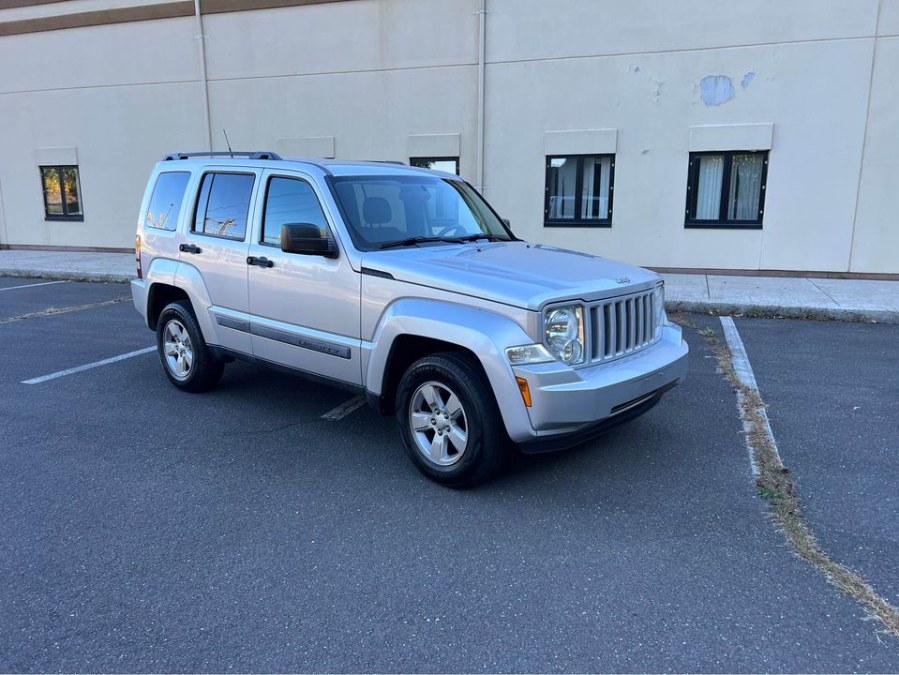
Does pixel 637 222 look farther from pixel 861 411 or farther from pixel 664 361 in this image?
pixel 664 361

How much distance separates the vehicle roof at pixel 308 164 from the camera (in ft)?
16.2

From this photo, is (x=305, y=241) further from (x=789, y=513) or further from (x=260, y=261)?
(x=789, y=513)

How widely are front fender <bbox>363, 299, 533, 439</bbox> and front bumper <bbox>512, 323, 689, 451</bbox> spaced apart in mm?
83

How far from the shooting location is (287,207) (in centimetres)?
493

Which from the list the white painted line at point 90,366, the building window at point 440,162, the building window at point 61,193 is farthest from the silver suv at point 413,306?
the building window at point 61,193

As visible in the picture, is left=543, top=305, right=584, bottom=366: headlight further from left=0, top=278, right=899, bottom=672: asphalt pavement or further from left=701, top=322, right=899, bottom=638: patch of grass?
left=701, top=322, right=899, bottom=638: patch of grass

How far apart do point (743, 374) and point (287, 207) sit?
182 inches

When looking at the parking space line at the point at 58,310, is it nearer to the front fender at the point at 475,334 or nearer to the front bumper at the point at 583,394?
the front fender at the point at 475,334

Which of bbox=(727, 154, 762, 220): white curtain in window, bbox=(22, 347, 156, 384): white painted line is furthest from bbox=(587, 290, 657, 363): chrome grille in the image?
bbox=(727, 154, 762, 220): white curtain in window

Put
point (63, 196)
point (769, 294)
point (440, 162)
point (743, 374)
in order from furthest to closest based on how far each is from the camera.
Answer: point (63, 196) < point (440, 162) < point (769, 294) < point (743, 374)

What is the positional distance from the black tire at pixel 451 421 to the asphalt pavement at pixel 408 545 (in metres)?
0.17

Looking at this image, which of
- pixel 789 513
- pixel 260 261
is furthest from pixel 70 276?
pixel 789 513

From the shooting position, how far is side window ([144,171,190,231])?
5914 mm

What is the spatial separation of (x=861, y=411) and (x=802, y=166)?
733 cm
